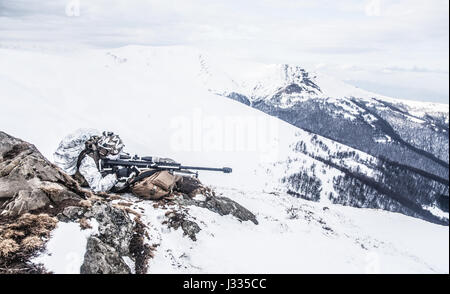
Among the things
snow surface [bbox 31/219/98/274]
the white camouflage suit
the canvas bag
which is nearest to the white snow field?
snow surface [bbox 31/219/98/274]

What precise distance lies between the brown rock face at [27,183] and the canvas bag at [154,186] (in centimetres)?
340

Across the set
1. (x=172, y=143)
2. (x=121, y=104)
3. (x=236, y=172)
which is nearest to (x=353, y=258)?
(x=172, y=143)

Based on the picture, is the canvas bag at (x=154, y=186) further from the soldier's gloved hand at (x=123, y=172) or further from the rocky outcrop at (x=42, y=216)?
the rocky outcrop at (x=42, y=216)

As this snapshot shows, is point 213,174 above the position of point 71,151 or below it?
below

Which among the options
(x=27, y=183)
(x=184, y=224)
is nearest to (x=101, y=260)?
(x=27, y=183)

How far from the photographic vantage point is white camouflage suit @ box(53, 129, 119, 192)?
12367 mm

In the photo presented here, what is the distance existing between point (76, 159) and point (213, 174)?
4218cm

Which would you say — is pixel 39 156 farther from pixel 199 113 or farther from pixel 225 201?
pixel 199 113

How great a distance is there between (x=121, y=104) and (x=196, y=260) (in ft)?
228

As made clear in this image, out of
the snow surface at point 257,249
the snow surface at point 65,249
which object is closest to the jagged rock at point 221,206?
the snow surface at point 257,249

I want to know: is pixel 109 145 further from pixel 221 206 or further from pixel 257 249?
pixel 257 249

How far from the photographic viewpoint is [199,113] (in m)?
103

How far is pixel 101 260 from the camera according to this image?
7.20 m

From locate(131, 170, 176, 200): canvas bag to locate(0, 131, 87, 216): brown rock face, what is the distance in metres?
3.40
